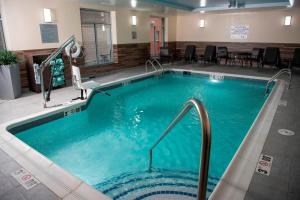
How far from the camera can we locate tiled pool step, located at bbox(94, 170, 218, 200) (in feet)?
7.65

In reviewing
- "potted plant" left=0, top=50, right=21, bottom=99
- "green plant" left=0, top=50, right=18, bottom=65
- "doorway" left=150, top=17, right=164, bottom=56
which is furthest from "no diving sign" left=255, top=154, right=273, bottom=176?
"doorway" left=150, top=17, right=164, bottom=56

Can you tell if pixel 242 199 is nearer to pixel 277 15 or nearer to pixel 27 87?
pixel 27 87

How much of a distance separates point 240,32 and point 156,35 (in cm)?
380

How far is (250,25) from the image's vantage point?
9.06 metres

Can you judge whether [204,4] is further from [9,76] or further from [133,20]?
[9,76]

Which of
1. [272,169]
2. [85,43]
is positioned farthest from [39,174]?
[85,43]

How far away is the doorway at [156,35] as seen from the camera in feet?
34.4

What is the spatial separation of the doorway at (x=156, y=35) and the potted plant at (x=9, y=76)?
21.6 feet

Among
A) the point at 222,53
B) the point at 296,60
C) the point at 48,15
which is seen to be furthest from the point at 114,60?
the point at 296,60

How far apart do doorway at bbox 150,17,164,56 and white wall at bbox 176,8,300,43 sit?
3.52ft

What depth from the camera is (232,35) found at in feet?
31.3

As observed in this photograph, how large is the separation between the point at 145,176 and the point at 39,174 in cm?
118

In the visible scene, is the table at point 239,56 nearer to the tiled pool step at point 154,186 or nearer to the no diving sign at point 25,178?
the tiled pool step at point 154,186

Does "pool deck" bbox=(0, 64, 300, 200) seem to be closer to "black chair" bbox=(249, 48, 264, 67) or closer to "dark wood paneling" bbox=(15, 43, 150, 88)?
"dark wood paneling" bbox=(15, 43, 150, 88)
